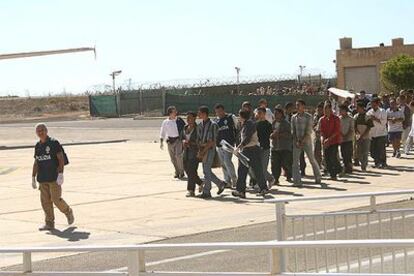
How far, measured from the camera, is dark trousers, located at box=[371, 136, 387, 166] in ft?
67.0

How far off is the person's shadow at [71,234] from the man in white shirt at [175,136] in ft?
22.5

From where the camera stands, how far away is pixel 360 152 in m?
20.1

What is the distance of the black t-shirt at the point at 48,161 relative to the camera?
12.7 meters

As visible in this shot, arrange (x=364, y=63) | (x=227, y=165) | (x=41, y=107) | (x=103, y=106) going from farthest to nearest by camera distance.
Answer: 1. (x=41, y=107)
2. (x=103, y=106)
3. (x=364, y=63)
4. (x=227, y=165)

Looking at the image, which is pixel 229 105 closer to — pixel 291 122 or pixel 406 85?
pixel 406 85

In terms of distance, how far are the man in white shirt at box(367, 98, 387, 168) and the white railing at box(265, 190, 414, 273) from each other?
1187cm

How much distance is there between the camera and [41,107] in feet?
383

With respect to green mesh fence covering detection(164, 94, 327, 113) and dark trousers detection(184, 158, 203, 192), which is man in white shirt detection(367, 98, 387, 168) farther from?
→ green mesh fence covering detection(164, 94, 327, 113)

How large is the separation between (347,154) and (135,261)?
1460 centimetres

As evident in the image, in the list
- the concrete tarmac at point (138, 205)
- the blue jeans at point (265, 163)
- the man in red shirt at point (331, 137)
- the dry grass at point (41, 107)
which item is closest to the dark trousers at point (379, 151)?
the concrete tarmac at point (138, 205)

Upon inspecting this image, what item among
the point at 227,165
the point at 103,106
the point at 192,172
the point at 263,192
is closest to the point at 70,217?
the point at 192,172

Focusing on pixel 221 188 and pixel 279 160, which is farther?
pixel 279 160

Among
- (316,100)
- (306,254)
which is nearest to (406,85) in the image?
Answer: (316,100)

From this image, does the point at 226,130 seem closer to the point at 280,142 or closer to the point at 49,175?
the point at 280,142
